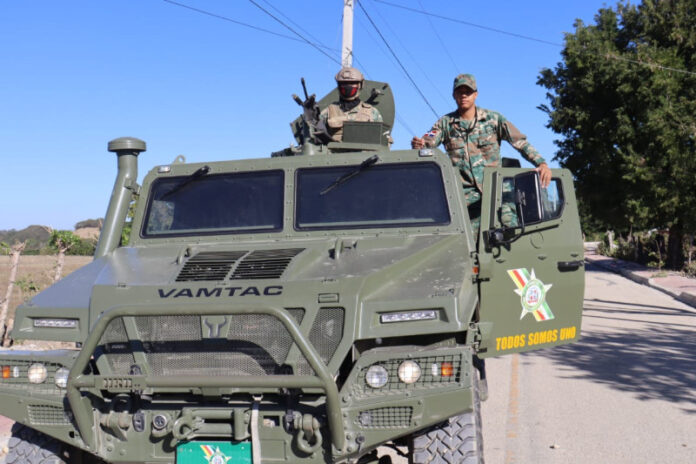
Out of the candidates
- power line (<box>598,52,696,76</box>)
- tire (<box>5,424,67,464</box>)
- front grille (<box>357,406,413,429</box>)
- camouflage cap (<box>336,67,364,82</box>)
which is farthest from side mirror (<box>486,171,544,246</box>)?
power line (<box>598,52,696,76</box>)

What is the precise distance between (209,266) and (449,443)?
1.68 meters

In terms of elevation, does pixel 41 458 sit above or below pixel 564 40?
below

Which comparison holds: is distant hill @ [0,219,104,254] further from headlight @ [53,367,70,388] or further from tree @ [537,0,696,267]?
tree @ [537,0,696,267]

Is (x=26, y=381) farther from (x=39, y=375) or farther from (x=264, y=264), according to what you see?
(x=264, y=264)

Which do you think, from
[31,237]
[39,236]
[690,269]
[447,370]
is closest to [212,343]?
[447,370]

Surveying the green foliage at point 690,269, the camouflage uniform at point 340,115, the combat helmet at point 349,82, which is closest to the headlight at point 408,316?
the camouflage uniform at point 340,115

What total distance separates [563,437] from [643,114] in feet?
A: 68.8

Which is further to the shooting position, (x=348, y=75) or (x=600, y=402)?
(x=600, y=402)

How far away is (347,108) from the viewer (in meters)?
7.32

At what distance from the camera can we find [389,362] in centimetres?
397

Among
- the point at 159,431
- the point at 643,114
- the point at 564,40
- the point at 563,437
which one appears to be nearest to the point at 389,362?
the point at 159,431

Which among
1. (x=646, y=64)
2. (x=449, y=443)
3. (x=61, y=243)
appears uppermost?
(x=646, y=64)

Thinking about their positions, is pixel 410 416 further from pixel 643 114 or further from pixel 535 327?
pixel 643 114

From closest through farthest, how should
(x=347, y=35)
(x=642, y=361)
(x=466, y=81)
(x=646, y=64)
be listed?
(x=466, y=81) → (x=642, y=361) → (x=347, y=35) → (x=646, y=64)
